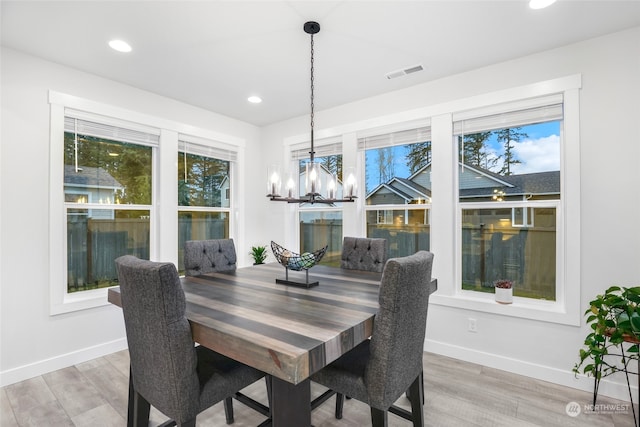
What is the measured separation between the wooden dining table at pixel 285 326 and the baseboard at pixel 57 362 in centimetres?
155

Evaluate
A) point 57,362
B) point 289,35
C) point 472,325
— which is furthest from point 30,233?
point 472,325

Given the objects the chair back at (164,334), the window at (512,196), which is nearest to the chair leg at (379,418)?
the chair back at (164,334)

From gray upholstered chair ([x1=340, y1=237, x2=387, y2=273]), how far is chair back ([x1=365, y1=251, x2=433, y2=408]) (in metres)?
1.20

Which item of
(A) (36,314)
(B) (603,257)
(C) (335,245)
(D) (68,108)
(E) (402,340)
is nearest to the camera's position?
(E) (402,340)

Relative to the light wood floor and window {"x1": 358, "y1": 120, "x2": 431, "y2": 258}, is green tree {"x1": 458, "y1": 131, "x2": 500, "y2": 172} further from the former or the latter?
the light wood floor

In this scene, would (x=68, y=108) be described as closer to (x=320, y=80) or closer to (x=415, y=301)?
(x=320, y=80)

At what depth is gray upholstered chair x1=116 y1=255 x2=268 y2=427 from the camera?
129 cm

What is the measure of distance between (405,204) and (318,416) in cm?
222

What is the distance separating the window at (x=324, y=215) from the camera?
13.1 feet

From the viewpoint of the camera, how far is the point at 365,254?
9.24 ft

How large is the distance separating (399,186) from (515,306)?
1600mm

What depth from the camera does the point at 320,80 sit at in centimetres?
312

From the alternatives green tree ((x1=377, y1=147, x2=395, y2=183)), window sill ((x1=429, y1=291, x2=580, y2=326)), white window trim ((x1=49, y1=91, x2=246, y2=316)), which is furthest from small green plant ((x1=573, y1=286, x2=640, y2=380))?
white window trim ((x1=49, y1=91, x2=246, y2=316))

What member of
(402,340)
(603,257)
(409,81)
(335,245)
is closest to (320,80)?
(409,81)
